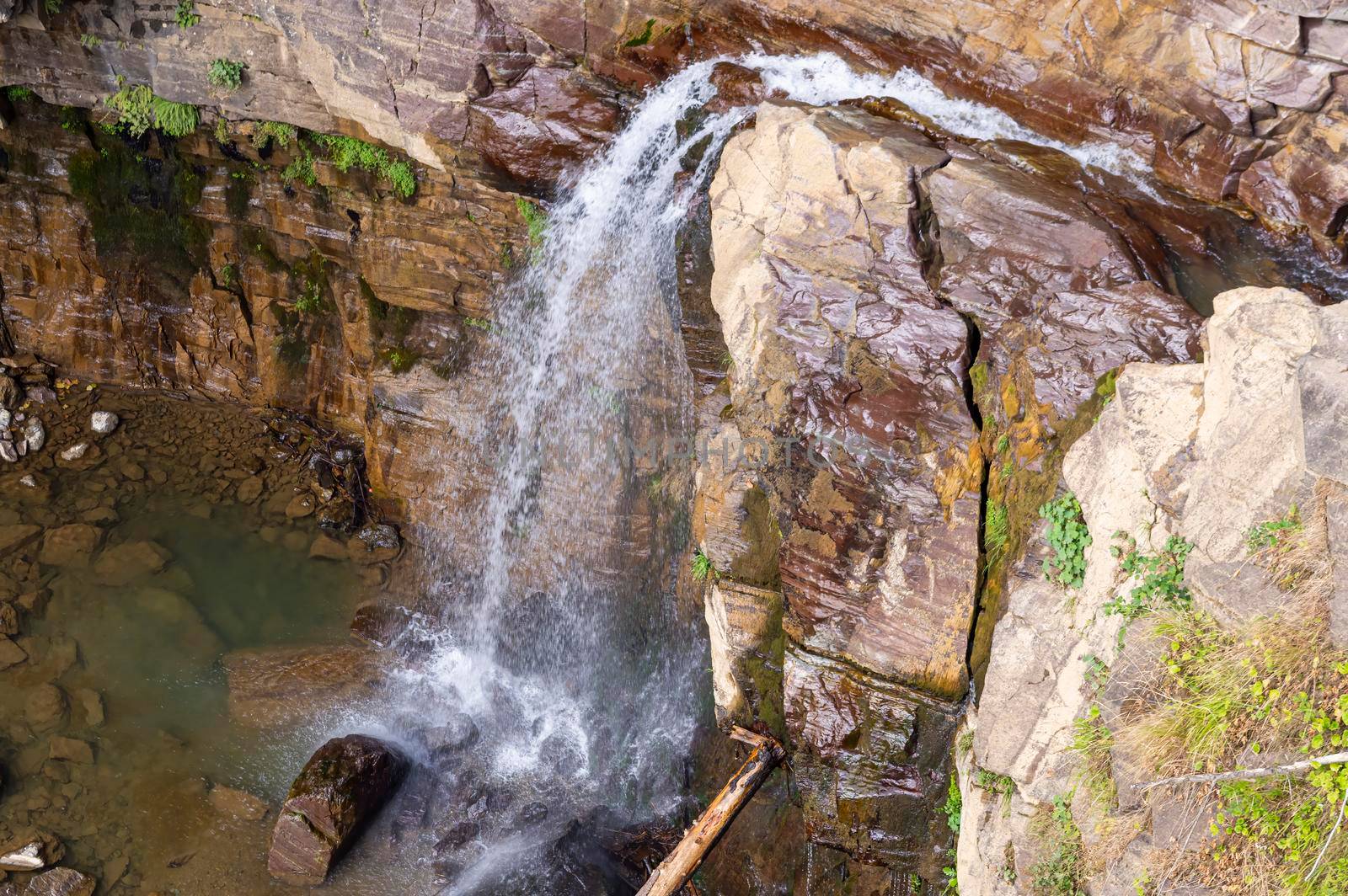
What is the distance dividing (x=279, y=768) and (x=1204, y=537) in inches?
334

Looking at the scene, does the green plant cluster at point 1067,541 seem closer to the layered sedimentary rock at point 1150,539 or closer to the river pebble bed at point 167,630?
the layered sedimentary rock at point 1150,539

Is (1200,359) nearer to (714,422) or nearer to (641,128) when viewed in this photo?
(714,422)

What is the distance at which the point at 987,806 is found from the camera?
20.9ft

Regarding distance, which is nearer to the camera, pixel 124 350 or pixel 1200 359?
pixel 1200 359

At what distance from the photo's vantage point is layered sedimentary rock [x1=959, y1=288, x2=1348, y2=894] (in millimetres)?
4816

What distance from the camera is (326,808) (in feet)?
27.2

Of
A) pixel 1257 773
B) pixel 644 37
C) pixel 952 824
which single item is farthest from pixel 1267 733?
pixel 644 37

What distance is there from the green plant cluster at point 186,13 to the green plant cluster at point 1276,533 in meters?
10.5

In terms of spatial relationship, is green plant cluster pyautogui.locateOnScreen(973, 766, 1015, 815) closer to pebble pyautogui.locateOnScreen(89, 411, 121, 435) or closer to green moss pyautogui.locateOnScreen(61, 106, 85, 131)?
pebble pyautogui.locateOnScreen(89, 411, 121, 435)

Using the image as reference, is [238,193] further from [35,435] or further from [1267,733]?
[1267,733]

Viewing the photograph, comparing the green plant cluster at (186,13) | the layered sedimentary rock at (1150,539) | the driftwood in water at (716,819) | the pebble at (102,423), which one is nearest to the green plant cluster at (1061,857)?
the layered sedimentary rock at (1150,539)

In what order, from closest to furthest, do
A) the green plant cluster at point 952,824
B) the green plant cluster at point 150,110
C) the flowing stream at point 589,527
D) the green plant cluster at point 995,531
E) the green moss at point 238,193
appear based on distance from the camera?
the green plant cluster at point 995,531 < the green plant cluster at point 952,824 < the flowing stream at point 589,527 < the green plant cluster at point 150,110 < the green moss at point 238,193

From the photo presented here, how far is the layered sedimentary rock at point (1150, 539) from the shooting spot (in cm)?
482

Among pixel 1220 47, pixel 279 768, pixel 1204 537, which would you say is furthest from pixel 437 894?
pixel 1220 47
